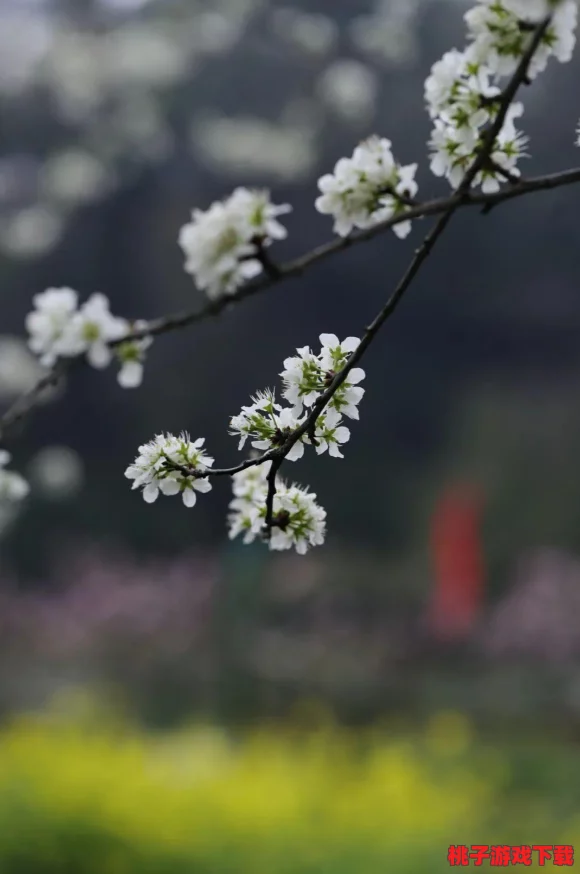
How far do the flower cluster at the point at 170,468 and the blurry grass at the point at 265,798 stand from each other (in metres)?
1.04

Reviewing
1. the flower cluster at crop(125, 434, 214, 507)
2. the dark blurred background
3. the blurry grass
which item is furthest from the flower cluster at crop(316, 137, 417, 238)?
the dark blurred background

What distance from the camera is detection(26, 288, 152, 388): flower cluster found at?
0.41 meters

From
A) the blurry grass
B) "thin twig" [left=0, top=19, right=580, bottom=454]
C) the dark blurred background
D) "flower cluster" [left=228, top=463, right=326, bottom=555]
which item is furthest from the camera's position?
the dark blurred background

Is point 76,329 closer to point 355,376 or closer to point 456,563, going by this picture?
point 355,376

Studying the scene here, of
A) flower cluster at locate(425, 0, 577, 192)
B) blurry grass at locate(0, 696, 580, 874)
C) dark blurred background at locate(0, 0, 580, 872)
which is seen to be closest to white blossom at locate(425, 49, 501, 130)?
flower cluster at locate(425, 0, 577, 192)

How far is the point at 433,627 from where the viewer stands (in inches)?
74.1

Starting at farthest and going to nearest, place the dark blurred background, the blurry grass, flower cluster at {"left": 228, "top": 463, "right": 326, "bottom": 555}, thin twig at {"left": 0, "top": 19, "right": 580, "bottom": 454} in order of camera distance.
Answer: the dark blurred background < the blurry grass < flower cluster at {"left": 228, "top": 463, "right": 326, "bottom": 555} < thin twig at {"left": 0, "top": 19, "right": 580, "bottom": 454}

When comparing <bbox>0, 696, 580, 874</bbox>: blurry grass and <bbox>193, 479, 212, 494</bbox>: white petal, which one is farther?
<bbox>0, 696, 580, 874</bbox>: blurry grass

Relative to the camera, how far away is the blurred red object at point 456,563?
74.0 inches

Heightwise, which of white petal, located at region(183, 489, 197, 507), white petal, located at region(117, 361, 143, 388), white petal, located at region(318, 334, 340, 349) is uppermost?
white petal, located at region(117, 361, 143, 388)

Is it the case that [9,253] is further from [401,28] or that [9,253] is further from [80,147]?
[401,28]

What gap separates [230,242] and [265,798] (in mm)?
1285

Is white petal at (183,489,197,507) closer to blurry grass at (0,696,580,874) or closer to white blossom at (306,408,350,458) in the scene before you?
white blossom at (306,408,350,458)

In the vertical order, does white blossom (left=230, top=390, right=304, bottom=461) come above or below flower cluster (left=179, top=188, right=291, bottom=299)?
below
